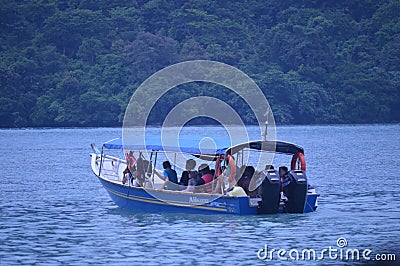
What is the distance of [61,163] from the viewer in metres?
48.4

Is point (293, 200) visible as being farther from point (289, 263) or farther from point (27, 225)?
point (27, 225)

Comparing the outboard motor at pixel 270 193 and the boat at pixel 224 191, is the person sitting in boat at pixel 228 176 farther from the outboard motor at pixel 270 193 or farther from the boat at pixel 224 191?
the outboard motor at pixel 270 193

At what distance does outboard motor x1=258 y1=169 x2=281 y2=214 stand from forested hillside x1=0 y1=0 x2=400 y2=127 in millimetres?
73392

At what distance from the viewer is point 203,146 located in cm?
2547

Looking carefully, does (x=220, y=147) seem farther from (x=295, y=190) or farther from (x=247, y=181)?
(x=295, y=190)

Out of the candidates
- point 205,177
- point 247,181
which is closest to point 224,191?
point 247,181

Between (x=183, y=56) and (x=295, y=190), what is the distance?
81281 millimetres

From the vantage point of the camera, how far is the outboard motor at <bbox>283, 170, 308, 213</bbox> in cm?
2416

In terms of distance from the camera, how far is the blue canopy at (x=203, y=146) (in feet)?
81.6

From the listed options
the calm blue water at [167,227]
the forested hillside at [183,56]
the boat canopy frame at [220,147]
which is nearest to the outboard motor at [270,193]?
the calm blue water at [167,227]

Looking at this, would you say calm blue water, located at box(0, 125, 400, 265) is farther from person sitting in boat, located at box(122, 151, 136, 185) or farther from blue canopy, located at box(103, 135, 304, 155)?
blue canopy, located at box(103, 135, 304, 155)

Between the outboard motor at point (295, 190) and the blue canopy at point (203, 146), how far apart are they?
0.87 metres

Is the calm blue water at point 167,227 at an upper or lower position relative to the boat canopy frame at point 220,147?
lower

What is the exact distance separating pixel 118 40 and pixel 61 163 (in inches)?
2389
